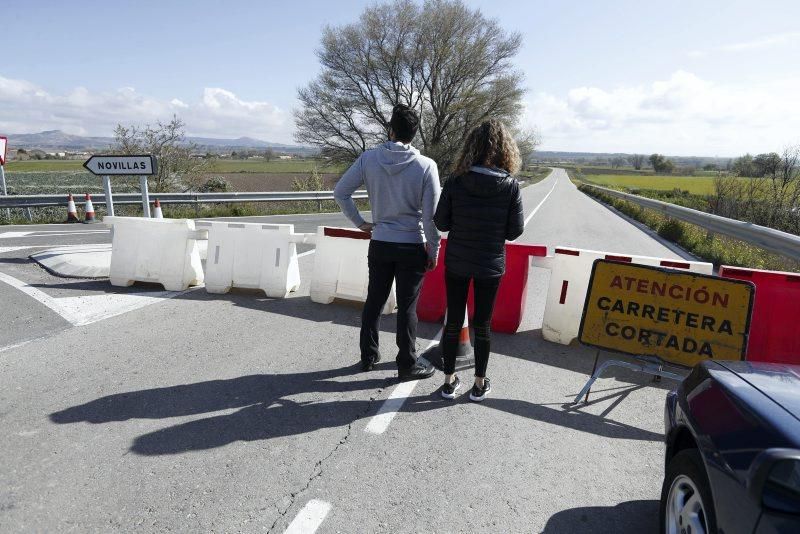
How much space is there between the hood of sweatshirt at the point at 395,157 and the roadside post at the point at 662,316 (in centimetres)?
192

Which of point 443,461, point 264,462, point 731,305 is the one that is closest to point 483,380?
point 443,461

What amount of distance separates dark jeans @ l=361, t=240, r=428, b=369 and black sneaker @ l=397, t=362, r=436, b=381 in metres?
0.05

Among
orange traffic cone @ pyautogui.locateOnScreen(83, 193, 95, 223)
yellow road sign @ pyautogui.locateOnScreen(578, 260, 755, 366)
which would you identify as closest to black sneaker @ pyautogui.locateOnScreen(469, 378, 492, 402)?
yellow road sign @ pyautogui.locateOnScreen(578, 260, 755, 366)

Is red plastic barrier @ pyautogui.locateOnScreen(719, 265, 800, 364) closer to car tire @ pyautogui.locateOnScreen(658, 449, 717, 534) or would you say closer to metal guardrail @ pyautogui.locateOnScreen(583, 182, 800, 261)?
car tire @ pyautogui.locateOnScreen(658, 449, 717, 534)

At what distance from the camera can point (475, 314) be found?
3.70 metres

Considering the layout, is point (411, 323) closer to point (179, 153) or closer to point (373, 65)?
point (179, 153)

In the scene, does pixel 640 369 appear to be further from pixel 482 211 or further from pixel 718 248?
pixel 718 248

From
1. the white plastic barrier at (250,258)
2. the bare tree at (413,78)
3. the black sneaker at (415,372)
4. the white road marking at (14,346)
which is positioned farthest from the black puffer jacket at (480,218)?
the bare tree at (413,78)

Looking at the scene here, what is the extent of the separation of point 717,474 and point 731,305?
8.49 feet

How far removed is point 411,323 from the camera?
4074 mm

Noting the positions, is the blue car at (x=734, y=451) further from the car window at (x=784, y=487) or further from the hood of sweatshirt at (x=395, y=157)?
the hood of sweatshirt at (x=395, y=157)

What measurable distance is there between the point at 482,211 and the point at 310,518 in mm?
2138

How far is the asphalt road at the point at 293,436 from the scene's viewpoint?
2580 mm

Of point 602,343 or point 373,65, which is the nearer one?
point 602,343
